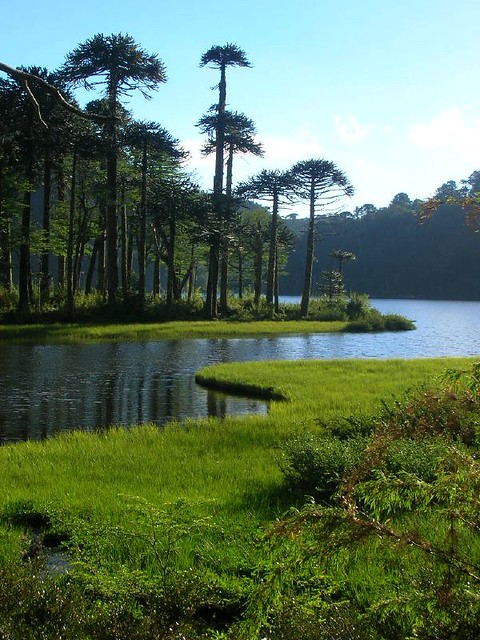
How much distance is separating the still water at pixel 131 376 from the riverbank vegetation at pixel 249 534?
121 inches

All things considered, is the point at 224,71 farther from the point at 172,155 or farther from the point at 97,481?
the point at 97,481

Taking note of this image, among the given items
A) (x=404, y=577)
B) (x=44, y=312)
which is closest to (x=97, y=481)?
(x=404, y=577)

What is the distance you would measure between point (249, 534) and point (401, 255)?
132 m

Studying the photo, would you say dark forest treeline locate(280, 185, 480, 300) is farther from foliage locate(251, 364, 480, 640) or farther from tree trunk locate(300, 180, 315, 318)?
foliage locate(251, 364, 480, 640)

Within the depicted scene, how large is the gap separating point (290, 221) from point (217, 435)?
17788 cm

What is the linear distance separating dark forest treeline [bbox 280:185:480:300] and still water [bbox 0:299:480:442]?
329 feet

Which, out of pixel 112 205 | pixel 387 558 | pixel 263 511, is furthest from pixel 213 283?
Answer: pixel 387 558

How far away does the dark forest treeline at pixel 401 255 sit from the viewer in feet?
413

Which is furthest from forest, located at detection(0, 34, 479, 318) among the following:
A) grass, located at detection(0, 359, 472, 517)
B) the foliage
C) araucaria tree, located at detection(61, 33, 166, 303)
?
the foliage

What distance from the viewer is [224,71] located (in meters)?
41.9

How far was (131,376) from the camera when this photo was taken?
1800cm

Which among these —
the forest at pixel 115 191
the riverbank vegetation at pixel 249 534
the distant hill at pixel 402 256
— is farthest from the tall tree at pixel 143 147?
the distant hill at pixel 402 256

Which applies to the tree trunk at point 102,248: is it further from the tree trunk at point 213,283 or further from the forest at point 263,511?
the forest at point 263,511

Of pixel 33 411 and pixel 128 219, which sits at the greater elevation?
pixel 128 219
